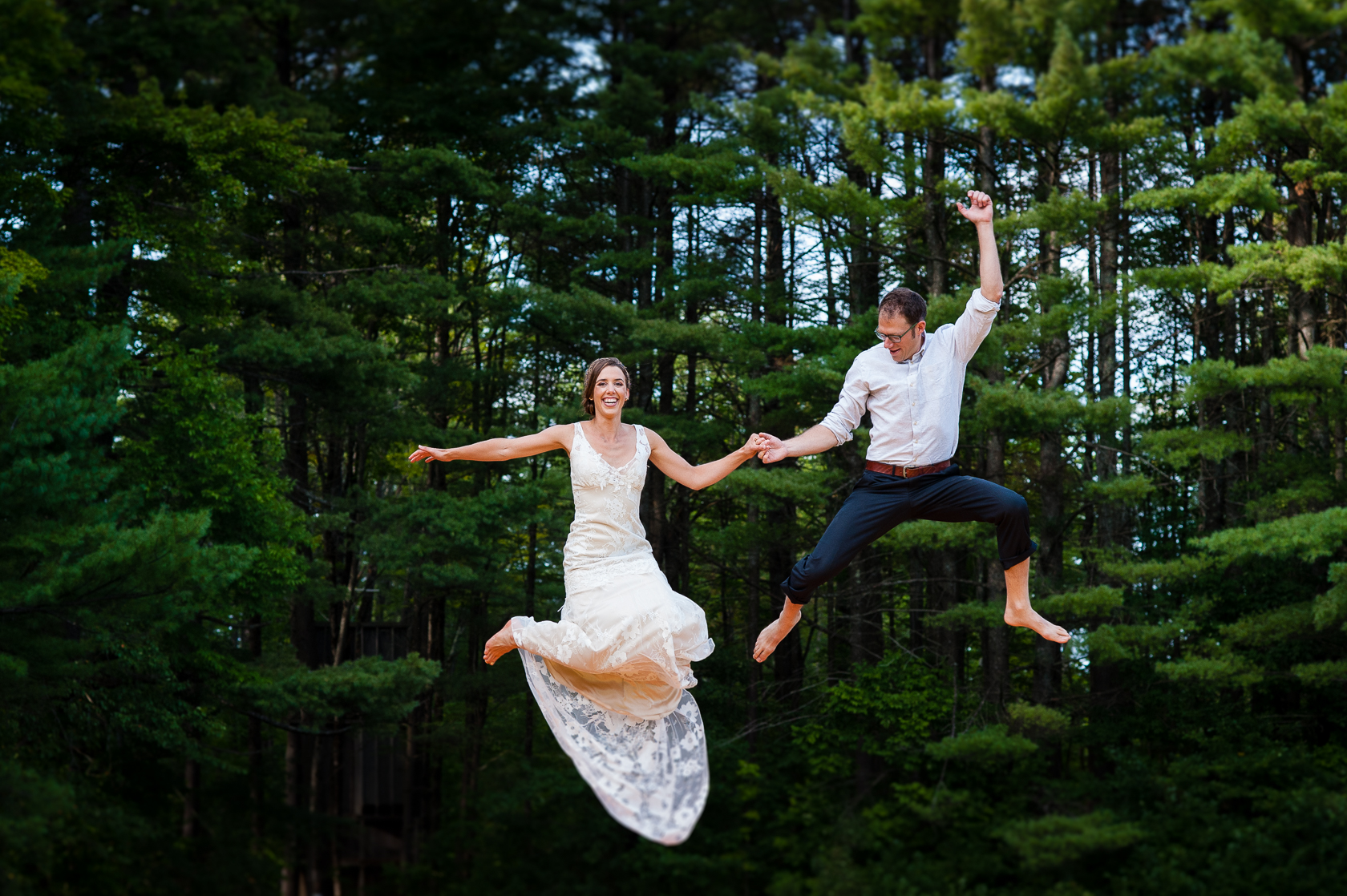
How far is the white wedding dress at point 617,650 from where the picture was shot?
4.86 m

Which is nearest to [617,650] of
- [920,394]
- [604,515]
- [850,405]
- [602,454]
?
[604,515]

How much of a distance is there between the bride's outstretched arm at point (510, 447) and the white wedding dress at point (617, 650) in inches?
3.1

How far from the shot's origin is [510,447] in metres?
5.19

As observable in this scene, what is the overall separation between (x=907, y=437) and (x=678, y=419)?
10.3 m

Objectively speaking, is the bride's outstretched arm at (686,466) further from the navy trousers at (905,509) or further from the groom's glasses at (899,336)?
the groom's glasses at (899,336)

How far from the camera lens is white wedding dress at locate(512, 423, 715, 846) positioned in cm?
486

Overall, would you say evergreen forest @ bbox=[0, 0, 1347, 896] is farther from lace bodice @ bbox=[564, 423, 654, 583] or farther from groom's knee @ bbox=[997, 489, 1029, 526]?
groom's knee @ bbox=[997, 489, 1029, 526]

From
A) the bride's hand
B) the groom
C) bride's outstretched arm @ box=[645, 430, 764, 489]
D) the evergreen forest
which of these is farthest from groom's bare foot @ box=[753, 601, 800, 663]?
the evergreen forest

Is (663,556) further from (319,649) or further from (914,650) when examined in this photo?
(319,649)

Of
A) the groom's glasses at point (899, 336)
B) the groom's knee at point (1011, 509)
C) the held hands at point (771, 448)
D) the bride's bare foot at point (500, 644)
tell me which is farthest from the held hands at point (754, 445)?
the bride's bare foot at point (500, 644)

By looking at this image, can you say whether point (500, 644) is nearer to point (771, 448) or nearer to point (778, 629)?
point (778, 629)

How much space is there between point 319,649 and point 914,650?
9.27 m

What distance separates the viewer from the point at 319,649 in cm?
1850

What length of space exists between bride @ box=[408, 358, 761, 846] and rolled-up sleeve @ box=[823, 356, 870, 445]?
14.3 inches
